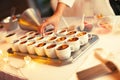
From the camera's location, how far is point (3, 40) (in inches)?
55.9

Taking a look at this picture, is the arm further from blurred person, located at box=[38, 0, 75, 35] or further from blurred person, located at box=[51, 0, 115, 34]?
blurred person, located at box=[51, 0, 115, 34]

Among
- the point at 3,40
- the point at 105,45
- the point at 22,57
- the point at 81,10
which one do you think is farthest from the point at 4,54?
the point at 81,10

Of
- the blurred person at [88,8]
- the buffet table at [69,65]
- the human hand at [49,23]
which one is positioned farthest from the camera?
the blurred person at [88,8]

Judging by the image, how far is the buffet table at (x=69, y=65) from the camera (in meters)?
0.80

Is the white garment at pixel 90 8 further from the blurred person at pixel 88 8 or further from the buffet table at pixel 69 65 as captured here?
the buffet table at pixel 69 65

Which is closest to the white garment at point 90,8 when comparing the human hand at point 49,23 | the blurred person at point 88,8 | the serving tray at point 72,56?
the blurred person at point 88,8

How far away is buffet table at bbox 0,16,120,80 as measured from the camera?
80 cm

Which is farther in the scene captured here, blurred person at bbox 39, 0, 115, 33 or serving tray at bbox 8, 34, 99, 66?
blurred person at bbox 39, 0, 115, 33

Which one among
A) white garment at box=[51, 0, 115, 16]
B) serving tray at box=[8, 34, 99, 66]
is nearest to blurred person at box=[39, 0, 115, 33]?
white garment at box=[51, 0, 115, 16]

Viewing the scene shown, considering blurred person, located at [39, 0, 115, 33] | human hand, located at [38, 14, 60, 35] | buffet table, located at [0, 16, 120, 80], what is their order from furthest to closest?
1. blurred person, located at [39, 0, 115, 33]
2. human hand, located at [38, 14, 60, 35]
3. buffet table, located at [0, 16, 120, 80]

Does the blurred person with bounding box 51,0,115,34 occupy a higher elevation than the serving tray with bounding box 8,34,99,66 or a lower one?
higher

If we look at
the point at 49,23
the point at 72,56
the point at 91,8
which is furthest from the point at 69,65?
the point at 91,8

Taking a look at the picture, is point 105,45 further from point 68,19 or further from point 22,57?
point 68,19

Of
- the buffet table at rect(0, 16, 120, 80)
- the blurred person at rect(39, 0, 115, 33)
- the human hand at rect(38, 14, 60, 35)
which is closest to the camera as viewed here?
the buffet table at rect(0, 16, 120, 80)
